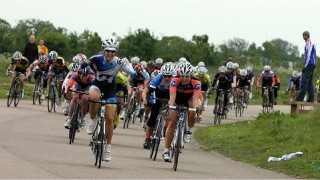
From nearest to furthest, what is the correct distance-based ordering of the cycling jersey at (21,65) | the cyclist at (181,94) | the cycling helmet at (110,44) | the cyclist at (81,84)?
the cycling helmet at (110,44) < the cyclist at (181,94) < the cyclist at (81,84) < the cycling jersey at (21,65)

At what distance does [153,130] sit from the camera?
2088 centimetres

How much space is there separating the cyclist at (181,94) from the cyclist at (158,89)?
1337 millimetres

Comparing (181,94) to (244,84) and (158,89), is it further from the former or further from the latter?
(244,84)

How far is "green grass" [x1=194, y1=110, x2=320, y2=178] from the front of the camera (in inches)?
775

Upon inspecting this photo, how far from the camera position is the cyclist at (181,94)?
18.4 meters

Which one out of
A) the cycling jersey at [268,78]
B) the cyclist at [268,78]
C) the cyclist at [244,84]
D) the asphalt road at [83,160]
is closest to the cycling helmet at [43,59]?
the asphalt road at [83,160]

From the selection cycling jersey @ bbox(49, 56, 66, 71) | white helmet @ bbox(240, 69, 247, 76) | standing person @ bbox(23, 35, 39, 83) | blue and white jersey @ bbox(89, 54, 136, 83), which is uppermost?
standing person @ bbox(23, 35, 39, 83)

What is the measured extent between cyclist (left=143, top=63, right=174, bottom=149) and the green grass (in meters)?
2.00

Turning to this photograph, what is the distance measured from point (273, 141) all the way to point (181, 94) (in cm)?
579

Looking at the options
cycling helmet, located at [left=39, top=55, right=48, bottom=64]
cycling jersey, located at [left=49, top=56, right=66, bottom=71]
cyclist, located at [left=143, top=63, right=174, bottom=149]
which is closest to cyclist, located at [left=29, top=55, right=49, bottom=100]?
cycling helmet, located at [left=39, top=55, right=48, bottom=64]

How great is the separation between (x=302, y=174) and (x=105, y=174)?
4401 mm

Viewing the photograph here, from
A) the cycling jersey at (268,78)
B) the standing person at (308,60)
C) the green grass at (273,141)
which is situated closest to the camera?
the green grass at (273,141)

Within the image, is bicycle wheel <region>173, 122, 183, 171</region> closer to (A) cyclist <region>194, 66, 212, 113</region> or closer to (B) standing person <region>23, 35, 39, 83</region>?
(A) cyclist <region>194, 66, 212, 113</region>

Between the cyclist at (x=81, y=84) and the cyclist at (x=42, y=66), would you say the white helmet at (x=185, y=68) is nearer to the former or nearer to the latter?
the cyclist at (x=81, y=84)
